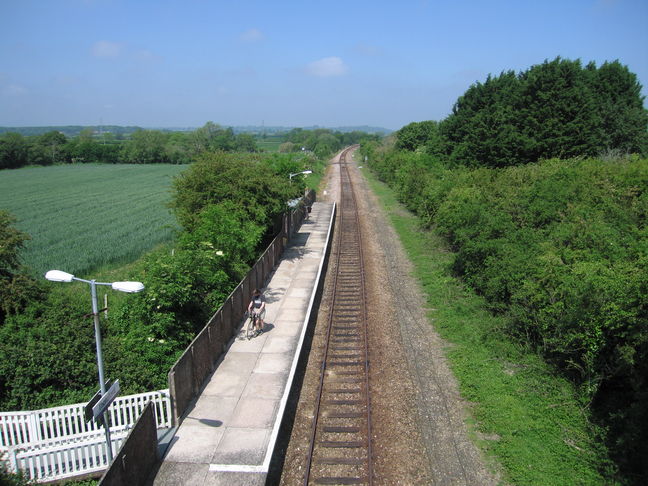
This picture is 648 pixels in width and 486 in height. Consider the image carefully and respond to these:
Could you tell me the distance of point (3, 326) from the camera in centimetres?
1447

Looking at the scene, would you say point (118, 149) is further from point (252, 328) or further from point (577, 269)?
point (577, 269)

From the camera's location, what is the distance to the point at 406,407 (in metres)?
12.2

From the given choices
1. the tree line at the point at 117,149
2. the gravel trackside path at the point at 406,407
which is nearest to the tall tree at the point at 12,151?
the tree line at the point at 117,149

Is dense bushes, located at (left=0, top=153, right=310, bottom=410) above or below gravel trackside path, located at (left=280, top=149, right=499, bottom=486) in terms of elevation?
above

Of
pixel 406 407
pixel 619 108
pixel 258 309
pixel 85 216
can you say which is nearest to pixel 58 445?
pixel 258 309

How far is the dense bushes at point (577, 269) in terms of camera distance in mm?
10922

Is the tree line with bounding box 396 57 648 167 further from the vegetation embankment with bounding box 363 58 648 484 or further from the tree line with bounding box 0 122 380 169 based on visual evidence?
the tree line with bounding box 0 122 380 169

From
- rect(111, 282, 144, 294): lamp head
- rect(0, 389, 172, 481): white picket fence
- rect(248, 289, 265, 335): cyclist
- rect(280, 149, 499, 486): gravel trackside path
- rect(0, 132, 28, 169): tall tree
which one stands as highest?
rect(0, 132, 28, 169): tall tree

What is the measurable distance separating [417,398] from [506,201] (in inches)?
500

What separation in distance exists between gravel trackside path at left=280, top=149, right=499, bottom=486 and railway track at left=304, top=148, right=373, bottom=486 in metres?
0.24

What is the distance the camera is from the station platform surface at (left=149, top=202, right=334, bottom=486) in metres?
9.60

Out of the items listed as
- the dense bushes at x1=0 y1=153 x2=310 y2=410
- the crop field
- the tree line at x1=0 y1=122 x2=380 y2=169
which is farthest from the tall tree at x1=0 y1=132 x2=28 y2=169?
the dense bushes at x1=0 y1=153 x2=310 y2=410

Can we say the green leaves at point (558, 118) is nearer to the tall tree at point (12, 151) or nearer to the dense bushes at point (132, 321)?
the dense bushes at point (132, 321)

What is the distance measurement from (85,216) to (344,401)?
3624 centimetres
